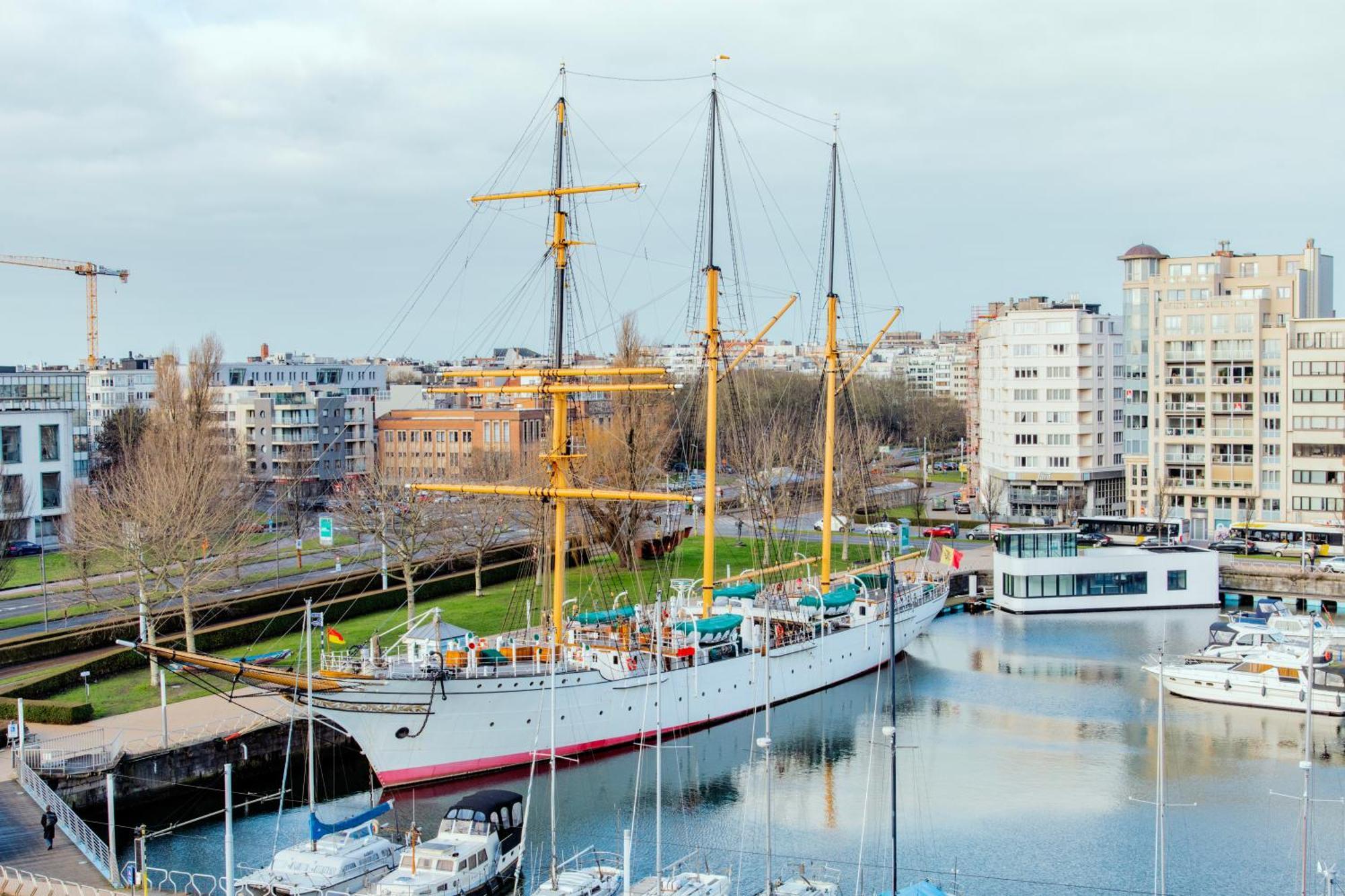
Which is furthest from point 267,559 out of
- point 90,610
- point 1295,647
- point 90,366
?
point 90,366

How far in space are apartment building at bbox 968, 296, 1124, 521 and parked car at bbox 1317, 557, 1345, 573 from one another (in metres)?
16.5

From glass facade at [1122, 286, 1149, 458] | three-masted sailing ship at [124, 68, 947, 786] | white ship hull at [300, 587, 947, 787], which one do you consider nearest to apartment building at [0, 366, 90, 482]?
three-masted sailing ship at [124, 68, 947, 786]

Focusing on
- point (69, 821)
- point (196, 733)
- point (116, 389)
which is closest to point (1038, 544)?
point (196, 733)

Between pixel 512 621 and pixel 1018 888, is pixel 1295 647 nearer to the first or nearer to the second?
pixel 1018 888

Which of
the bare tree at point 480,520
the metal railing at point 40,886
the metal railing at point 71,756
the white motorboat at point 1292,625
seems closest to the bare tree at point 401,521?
the bare tree at point 480,520

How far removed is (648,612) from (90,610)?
20526 millimetres

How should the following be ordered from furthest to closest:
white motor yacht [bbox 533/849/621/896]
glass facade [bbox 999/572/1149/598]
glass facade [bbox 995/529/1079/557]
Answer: glass facade [bbox 999/572/1149/598]
glass facade [bbox 995/529/1079/557]
white motor yacht [bbox 533/849/621/896]

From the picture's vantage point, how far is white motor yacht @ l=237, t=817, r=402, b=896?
82.0 ft

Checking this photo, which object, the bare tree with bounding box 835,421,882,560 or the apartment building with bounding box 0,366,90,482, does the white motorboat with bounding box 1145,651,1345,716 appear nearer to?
the bare tree with bounding box 835,421,882,560

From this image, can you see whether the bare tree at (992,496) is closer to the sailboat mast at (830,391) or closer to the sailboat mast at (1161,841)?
the sailboat mast at (830,391)

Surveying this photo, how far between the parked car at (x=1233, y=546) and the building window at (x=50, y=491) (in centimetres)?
5531

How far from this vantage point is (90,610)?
48094 mm

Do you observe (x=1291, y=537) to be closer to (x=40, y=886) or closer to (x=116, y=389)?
(x=40, y=886)

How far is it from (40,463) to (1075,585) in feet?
163
